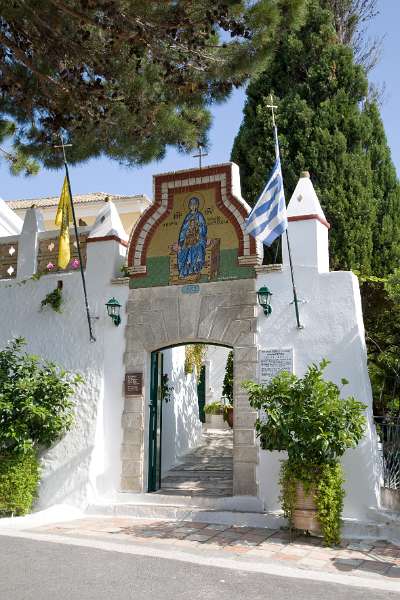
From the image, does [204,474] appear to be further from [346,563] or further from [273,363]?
[346,563]

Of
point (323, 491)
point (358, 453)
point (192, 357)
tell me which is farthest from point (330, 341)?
point (192, 357)

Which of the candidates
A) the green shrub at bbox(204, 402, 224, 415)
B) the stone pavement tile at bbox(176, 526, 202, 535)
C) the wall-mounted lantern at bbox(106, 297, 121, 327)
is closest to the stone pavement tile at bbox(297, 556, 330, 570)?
the stone pavement tile at bbox(176, 526, 202, 535)

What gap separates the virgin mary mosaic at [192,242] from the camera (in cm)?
890

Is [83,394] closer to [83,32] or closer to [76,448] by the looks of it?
[76,448]

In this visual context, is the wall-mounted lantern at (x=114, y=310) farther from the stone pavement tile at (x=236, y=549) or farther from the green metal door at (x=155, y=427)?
the stone pavement tile at (x=236, y=549)

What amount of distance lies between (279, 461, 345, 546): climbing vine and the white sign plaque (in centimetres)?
145

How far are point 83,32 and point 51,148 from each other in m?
2.11

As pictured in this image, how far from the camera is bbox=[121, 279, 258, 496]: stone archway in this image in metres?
8.05

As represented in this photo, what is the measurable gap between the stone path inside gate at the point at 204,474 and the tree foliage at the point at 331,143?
4.19 metres

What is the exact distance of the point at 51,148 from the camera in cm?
916

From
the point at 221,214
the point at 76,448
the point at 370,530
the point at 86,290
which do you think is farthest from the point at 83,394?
the point at 370,530

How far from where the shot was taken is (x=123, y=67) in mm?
7988

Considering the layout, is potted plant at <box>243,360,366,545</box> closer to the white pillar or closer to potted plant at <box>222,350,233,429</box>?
the white pillar

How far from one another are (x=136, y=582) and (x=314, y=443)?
256 centimetres
